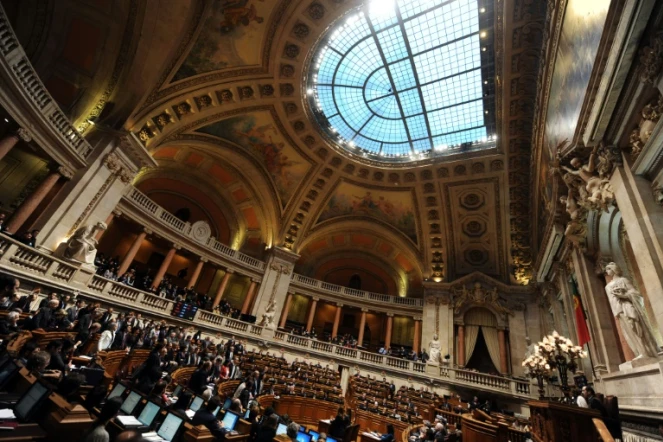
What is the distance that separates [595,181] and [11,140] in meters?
15.5

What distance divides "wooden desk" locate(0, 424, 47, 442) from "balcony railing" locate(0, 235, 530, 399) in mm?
8505

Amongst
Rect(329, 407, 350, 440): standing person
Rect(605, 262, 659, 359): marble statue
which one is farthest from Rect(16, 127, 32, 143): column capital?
Rect(605, 262, 659, 359): marble statue

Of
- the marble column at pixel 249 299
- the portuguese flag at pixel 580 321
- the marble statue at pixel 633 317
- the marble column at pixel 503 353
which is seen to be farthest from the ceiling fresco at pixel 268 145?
the marble statue at pixel 633 317

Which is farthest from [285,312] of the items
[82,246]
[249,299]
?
[82,246]

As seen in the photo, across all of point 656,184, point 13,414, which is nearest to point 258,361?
point 13,414

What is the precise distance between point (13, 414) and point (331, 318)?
887 inches

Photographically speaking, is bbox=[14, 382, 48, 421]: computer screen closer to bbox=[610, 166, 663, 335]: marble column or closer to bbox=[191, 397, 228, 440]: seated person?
bbox=[191, 397, 228, 440]: seated person

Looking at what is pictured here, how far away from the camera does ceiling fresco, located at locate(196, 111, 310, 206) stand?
56.3ft

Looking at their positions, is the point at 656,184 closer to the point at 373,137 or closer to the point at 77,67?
the point at 373,137

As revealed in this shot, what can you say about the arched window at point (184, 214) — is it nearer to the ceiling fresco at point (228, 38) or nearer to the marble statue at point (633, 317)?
the ceiling fresco at point (228, 38)

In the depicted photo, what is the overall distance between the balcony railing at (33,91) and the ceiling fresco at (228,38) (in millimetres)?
4677

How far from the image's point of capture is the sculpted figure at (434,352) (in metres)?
15.8

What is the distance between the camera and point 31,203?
10.3 metres

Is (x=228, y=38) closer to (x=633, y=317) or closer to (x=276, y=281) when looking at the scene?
(x=276, y=281)
